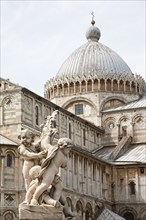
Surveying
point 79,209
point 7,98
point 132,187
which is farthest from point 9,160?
point 132,187

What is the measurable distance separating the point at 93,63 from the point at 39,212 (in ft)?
172

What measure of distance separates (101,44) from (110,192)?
2116 cm

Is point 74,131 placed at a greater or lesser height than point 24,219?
greater

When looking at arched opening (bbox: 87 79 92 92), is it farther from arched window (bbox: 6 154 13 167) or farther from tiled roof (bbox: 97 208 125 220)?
arched window (bbox: 6 154 13 167)

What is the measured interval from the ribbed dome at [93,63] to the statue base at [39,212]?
50012mm

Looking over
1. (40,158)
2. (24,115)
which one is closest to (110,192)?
(24,115)

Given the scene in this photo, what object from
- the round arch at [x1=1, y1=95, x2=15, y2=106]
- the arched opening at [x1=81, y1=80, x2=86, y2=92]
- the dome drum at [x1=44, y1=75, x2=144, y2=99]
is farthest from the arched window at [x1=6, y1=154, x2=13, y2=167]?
the arched opening at [x1=81, y1=80, x2=86, y2=92]

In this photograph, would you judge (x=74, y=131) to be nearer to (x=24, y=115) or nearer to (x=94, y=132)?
(x=94, y=132)

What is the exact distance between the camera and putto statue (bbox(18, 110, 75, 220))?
9.90 m

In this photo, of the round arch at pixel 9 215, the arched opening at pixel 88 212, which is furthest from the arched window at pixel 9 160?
the arched opening at pixel 88 212

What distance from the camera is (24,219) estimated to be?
9.83m

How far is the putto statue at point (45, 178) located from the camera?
9.90 meters

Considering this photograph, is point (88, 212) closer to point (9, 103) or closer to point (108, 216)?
point (108, 216)

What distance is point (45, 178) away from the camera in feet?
33.0
